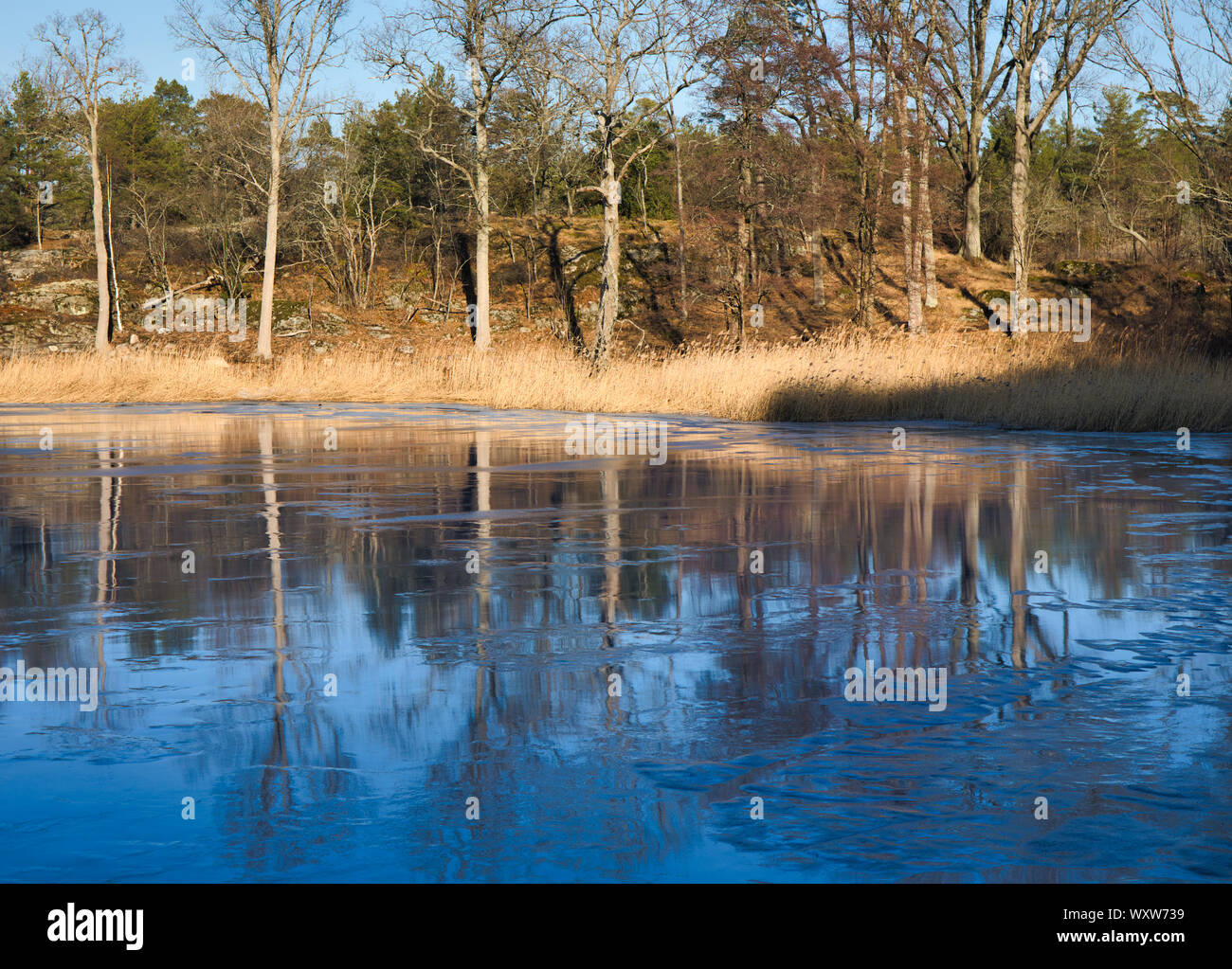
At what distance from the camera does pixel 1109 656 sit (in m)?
4.89

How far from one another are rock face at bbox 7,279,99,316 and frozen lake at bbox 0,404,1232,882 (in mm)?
44487

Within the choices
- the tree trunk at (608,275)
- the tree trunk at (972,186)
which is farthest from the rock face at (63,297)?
the tree trunk at (972,186)

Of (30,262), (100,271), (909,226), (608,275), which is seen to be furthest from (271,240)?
(909,226)

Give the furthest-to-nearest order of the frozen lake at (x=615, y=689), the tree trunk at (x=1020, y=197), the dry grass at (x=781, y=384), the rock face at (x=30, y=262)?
the rock face at (x=30, y=262)
the tree trunk at (x=1020, y=197)
the dry grass at (x=781, y=384)
the frozen lake at (x=615, y=689)

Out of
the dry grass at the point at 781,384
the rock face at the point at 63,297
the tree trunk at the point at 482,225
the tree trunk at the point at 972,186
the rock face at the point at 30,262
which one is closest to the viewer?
the dry grass at the point at 781,384

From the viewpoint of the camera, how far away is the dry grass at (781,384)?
1942 cm

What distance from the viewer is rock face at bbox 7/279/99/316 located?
50.9m

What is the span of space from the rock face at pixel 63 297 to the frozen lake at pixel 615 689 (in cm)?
4449

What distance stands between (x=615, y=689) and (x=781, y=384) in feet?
59.9

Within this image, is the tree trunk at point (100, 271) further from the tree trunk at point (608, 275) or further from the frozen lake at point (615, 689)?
the frozen lake at point (615, 689)

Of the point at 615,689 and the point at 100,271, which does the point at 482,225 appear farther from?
the point at 615,689
